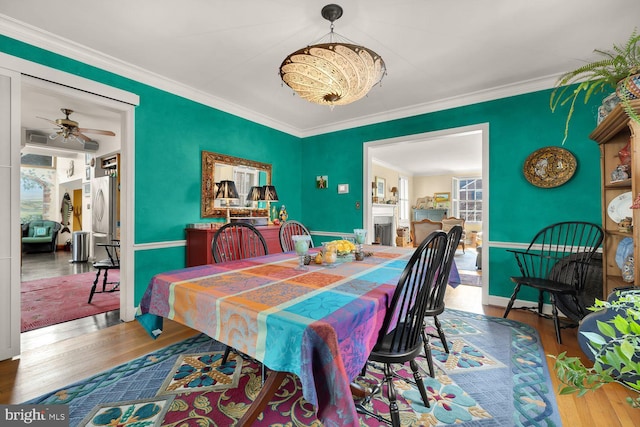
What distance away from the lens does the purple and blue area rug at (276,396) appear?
58.1 inches

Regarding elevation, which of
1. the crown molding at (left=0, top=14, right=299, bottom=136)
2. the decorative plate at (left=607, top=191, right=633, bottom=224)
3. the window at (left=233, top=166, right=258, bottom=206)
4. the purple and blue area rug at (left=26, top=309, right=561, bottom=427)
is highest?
the crown molding at (left=0, top=14, right=299, bottom=136)

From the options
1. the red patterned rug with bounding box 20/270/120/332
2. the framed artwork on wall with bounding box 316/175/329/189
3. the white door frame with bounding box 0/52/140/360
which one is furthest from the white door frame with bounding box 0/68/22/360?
the framed artwork on wall with bounding box 316/175/329/189

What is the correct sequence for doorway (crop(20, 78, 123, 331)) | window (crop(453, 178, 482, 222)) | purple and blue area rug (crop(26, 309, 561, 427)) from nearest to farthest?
purple and blue area rug (crop(26, 309, 561, 427)) < doorway (crop(20, 78, 123, 331)) < window (crop(453, 178, 482, 222))

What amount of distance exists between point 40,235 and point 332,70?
931cm

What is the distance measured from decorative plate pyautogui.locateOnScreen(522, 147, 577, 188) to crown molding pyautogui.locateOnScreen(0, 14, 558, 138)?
72 cm

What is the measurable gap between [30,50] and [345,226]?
3.91 metres

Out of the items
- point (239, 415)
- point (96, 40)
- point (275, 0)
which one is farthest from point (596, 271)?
point (96, 40)

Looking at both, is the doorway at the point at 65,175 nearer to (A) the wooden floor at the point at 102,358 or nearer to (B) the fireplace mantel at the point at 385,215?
(A) the wooden floor at the point at 102,358

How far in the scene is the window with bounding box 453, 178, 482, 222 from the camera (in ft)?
31.4

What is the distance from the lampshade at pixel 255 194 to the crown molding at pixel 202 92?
1.05 metres

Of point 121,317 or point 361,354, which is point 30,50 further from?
point 361,354

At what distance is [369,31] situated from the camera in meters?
2.29

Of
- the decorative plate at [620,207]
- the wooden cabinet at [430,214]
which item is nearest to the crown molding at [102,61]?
the decorative plate at [620,207]

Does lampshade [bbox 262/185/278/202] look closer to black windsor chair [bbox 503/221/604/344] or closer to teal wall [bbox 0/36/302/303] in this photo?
teal wall [bbox 0/36/302/303]
